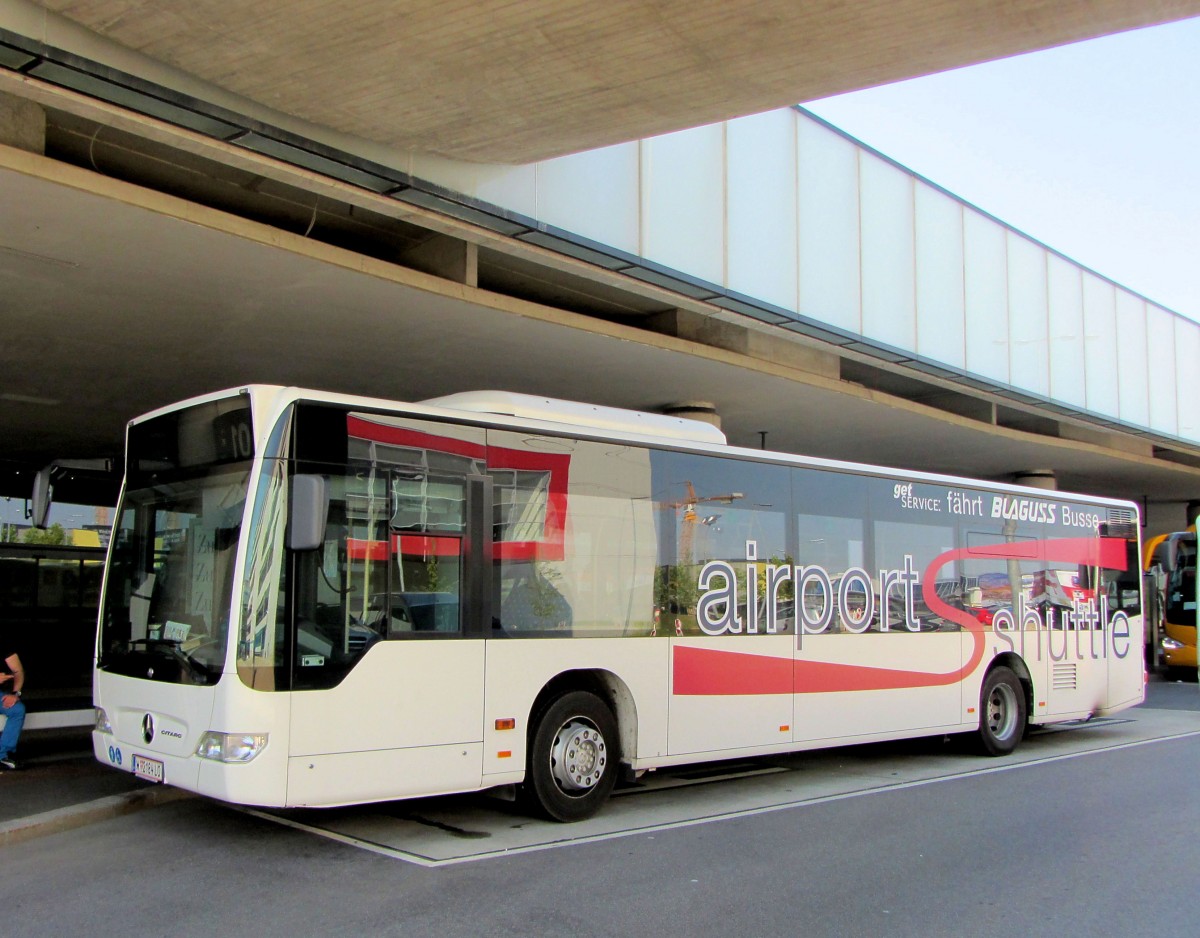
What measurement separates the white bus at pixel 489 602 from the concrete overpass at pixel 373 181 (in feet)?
7.34

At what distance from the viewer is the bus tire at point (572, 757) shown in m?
7.96

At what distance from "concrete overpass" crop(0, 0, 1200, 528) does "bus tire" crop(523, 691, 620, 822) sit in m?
4.69

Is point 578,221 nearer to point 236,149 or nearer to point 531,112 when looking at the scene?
point 531,112

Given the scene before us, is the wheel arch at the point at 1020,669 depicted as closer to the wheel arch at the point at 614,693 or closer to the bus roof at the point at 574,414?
the bus roof at the point at 574,414

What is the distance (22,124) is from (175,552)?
11.2 feet

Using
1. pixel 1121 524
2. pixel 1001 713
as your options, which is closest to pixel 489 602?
pixel 1001 713

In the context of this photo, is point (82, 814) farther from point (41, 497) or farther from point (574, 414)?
point (41, 497)

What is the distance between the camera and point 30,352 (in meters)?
12.7

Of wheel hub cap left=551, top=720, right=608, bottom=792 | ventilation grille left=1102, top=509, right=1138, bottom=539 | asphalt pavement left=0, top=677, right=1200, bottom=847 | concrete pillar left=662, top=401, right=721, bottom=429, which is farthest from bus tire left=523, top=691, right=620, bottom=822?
ventilation grille left=1102, top=509, right=1138, bottom=539

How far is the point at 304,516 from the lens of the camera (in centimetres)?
669

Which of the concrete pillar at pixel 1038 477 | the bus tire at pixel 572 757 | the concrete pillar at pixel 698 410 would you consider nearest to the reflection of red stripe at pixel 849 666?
the bus tire at pixel 572 757

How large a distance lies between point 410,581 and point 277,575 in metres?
0.98

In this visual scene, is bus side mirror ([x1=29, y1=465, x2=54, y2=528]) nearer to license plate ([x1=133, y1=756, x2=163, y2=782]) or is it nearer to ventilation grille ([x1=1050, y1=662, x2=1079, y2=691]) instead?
license plate ([x1=133, y1=756, x2=163, y2=782])

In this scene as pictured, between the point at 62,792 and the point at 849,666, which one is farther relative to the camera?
the point at 849,666
